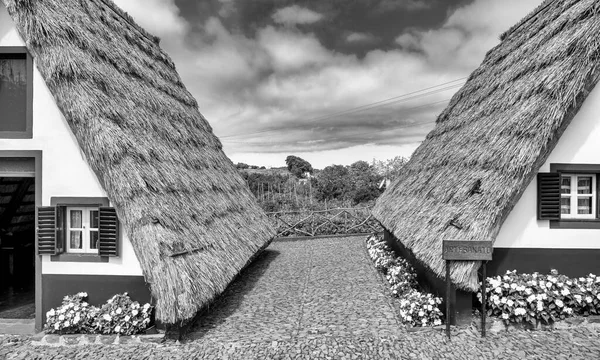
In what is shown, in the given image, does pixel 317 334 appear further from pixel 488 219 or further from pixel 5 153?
pixel 5 153

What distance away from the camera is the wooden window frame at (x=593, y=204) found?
589 centimetres

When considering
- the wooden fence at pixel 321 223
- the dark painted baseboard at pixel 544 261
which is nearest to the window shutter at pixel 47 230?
the dark painted baseboard at pixel 544 261

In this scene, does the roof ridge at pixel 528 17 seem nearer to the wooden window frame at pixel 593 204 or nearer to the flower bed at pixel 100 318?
the wooden window frame at pixel 593 204

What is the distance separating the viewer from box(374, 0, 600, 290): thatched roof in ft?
17.7

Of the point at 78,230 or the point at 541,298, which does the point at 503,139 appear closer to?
the point at 541,298

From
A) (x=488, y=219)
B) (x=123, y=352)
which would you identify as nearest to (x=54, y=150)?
(x=123, y=352)

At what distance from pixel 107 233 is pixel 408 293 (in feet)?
19.4

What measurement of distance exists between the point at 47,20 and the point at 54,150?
2.26m

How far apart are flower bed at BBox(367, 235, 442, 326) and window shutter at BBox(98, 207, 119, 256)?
524 cm

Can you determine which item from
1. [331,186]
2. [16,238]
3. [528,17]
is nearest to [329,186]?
[331,186]

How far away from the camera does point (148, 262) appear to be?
505 cm

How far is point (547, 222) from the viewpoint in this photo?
5.95 m

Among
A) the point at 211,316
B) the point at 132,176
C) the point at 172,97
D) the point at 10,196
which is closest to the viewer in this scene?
the point at 132,176

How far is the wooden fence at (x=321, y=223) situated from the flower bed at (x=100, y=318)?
11.4 metres
